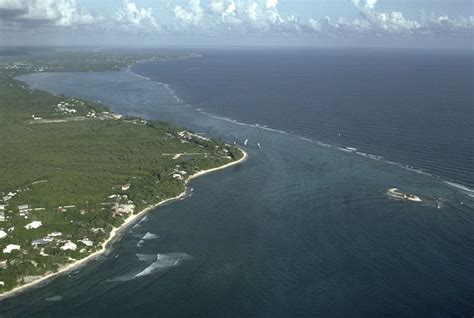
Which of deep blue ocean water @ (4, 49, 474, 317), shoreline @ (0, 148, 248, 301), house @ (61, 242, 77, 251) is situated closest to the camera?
deep blue ocean water @ (4, 49, 474, 317)

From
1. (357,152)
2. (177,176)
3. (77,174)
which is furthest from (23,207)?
(357,152)

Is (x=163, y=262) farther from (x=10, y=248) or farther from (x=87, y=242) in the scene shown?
(x=10, y=248)

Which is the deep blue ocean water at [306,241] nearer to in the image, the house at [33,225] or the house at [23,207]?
the house at [33,225]

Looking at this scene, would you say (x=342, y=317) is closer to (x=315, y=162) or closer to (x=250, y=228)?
(x=250, y=228)

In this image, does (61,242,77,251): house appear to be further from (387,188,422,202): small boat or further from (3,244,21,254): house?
(387,188,422,202): small boat

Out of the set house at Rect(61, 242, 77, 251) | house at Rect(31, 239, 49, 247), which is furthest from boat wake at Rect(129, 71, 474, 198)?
house at Rect(31, 239, 49, 247)

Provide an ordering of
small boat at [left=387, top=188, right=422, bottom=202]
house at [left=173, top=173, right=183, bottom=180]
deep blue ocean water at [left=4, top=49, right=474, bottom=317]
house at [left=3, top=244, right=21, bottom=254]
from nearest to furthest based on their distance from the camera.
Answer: deep blue ocean water at [left=4, top=49, right=474, bottom=317] → house at [left=3, top=244, right=21, bottom=254] → small boat at [left=387, top=188, right=422, bottom=202] → house at [left=173, top=173, right=183, bottom=180]

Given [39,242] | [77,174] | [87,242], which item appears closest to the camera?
[39,242]

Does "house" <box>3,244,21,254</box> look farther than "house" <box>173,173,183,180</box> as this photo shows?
No

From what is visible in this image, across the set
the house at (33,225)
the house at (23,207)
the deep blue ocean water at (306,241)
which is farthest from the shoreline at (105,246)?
the house at (23,207)
